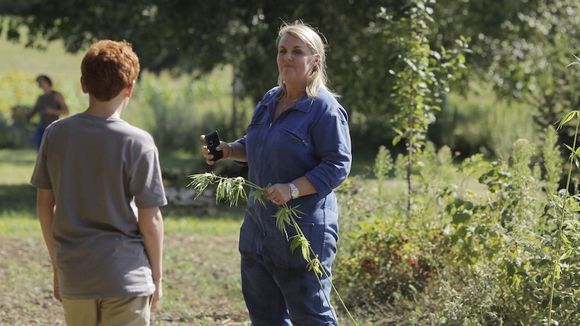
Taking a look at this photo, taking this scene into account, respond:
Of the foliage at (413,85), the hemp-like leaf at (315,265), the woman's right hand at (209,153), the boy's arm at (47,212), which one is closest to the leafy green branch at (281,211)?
the hemp-like leaf at (315,265)

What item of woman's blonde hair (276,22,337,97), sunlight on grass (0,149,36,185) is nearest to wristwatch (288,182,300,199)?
woman's blonde hair (276,22,337,97)

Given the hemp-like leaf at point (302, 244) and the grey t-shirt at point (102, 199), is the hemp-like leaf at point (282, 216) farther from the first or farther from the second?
the grey t-shirt at point (102, 199)

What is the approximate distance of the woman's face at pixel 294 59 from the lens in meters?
4.62

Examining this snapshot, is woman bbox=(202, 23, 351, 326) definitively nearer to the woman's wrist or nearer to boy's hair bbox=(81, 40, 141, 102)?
the woman's wrist

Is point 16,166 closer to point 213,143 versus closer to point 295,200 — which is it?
point 213,143

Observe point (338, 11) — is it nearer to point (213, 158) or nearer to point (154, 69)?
point (213, 158)

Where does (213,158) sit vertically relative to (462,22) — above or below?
below

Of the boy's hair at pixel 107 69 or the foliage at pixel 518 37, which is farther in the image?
the foliage at pixel 518 37

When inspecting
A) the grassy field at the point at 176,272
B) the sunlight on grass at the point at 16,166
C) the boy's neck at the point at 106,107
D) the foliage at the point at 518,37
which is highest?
the foliage at the point at 518,37

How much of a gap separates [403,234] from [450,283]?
685 millimetres

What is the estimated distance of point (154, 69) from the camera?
3850cm

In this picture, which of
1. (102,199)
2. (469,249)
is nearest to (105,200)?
(102,199)

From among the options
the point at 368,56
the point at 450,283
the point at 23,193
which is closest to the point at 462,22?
the point at 368,56

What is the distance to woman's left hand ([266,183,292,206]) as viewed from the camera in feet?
14.6
